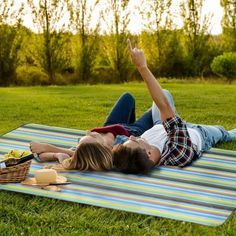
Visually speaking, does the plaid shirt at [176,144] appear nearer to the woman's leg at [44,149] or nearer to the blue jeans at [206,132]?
the blue jeans at [206,132]

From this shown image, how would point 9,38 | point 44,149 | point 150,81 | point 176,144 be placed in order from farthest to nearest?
point 9,38 → point 44,149 → point 176,144 → point 150,81

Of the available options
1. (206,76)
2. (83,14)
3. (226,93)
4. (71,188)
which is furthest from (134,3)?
(71,188)

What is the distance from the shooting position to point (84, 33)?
15.5 m

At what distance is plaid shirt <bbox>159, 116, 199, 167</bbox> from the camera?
187 inches

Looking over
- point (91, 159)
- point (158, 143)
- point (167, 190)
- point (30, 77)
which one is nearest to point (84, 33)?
point (30, 77)

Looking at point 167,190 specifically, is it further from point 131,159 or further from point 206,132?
point 206,132

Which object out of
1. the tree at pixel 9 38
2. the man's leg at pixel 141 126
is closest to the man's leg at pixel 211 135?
the man's leg at pixel 141 126

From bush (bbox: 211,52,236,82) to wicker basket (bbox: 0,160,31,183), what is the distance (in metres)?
12.0

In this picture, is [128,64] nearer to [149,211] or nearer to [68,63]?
[68,63]

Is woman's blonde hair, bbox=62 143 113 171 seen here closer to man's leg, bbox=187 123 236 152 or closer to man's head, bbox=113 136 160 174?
man's head, bbox=113 136 160 174

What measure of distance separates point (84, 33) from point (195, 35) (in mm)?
3334

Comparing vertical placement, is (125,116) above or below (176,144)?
above

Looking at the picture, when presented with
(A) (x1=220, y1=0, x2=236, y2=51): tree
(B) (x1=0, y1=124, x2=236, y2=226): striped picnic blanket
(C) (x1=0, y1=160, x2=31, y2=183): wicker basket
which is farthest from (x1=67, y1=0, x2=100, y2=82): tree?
(C) (x1=0, y1=160, x2=31, y2=183): wicker basket

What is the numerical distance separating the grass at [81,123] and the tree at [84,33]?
132 inches
